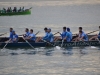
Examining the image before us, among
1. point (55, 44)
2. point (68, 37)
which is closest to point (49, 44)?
point (55, 44)

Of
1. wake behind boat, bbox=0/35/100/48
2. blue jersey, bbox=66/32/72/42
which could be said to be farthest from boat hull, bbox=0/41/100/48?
blue jersey, bbox=66/32/72/42

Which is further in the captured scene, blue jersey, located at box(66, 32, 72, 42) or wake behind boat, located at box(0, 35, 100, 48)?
blue jersey, located at box(66, 32, 72, 42)

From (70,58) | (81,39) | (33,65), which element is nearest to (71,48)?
(81,39)

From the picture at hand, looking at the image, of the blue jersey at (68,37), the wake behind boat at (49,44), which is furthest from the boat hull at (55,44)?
the blue jersey at (68,37)

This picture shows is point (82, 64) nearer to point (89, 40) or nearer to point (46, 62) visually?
point (46, 62)

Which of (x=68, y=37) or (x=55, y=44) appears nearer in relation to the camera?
(x=55, y=44)

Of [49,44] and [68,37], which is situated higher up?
[68,37]

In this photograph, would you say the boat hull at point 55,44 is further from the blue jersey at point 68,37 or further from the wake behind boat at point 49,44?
the blue jersey at point 68,37

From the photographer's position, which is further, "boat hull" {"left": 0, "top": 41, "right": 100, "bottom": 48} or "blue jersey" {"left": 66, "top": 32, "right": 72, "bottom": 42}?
"blue jersey" {"left": 66, "top": 32, "right": 72, "bottom": 42}

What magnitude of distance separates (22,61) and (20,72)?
3.06 m

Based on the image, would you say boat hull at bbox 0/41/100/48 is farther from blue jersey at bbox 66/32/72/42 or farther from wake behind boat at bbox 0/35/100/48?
blue jersey at bbox 66/32/72/42

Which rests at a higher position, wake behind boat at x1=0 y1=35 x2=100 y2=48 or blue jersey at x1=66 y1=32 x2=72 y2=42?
blue jersey at x1=66 y1=32 x2=72 y2=42

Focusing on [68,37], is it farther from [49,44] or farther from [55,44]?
[49,44]

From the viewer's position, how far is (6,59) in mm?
30375
